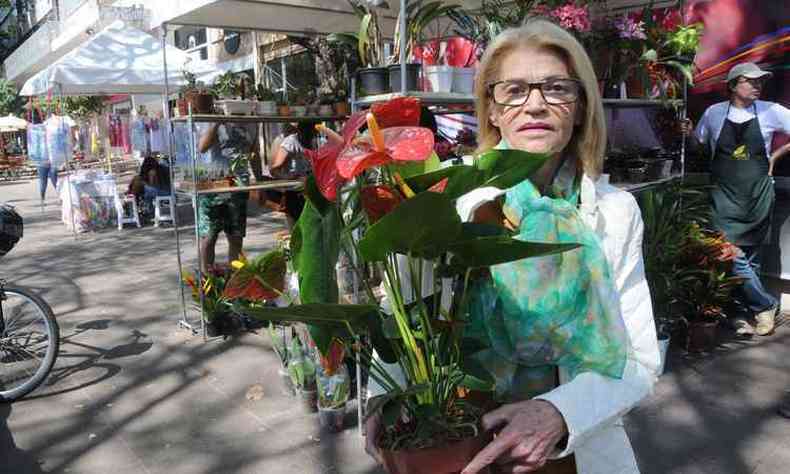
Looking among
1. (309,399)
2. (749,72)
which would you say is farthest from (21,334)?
(749,72)

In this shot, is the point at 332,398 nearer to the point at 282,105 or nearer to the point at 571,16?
the point at 282,105

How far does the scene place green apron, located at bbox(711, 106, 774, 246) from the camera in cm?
462

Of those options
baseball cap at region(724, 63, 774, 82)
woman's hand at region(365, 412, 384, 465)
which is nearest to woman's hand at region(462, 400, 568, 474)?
woman's hand at region(365, 412, 384, 465)

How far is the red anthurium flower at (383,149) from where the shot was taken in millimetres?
729

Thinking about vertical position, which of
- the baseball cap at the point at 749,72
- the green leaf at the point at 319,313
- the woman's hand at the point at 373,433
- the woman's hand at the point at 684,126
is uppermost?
the baseball cap at the point at 749,72

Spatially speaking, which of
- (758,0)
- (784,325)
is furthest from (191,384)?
(758,0)

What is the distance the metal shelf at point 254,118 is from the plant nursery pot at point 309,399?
2088 mm

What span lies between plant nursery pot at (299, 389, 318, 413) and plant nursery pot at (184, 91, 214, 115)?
7.16 feet

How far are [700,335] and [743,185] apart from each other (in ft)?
3.98

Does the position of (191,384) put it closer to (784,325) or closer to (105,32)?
(784,325)

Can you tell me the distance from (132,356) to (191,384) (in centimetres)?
76

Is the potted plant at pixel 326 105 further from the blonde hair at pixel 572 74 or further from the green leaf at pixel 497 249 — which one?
the green leaf at pixel 497 249

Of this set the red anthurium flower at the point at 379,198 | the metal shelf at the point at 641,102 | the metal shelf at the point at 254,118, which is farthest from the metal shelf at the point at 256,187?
the red anthurium flower at the point at 379,198

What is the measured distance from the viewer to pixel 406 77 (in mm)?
3262
